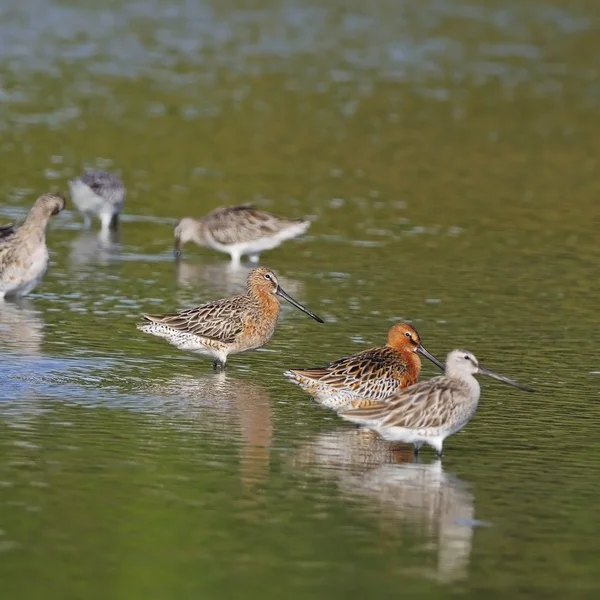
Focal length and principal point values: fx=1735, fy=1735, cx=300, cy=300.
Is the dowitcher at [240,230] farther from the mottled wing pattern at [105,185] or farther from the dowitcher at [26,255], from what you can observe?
the dowitcher at [26,255]

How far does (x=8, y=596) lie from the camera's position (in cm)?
941

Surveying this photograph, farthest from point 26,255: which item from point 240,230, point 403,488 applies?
point 403,488

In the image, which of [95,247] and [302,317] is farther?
[95,247]

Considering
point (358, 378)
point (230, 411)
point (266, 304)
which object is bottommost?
point (230, 411)

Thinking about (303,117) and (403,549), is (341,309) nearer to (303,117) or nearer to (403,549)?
(403,549)

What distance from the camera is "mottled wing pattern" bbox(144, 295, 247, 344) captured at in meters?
15.5

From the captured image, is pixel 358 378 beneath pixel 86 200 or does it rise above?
beneath

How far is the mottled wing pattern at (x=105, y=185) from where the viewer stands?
920 inches

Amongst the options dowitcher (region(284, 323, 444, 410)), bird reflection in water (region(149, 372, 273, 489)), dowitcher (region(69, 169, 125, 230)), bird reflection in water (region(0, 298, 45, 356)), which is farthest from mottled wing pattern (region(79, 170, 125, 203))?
dowitcher (region(284, 323, 444, 410))

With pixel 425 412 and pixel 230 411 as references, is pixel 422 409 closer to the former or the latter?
pixel 425 412

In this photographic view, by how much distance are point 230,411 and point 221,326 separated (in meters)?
1.87

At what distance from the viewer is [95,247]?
22391mm

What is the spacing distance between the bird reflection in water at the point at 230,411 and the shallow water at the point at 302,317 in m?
0.04

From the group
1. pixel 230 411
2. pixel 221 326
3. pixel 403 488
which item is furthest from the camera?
pixel 221 326
